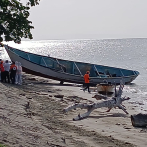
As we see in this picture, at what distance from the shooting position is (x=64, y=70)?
91.5ft

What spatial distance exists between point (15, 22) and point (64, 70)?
18.3 feet

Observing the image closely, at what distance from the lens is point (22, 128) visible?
27.2 ft

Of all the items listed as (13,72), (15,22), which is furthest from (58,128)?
(15,22)

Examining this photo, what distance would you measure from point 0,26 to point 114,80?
10121 millimetres

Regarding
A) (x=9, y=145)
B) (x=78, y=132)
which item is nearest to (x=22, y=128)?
(x=9, y=145)

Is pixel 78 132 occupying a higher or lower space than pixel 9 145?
lower

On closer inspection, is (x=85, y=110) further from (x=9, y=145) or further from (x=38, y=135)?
(x=9, y=145)

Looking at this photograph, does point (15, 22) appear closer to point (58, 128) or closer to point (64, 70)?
point (64, 70)

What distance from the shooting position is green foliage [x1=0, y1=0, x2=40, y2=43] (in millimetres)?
25734

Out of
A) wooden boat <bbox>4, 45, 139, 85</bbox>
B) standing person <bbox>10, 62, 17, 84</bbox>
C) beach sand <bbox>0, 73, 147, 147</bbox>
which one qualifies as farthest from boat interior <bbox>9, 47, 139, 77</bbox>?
beach sand <bbox>0, 73, 147, 147</bbox>

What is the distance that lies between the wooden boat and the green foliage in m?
1.11

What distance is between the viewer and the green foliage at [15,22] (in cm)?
2573

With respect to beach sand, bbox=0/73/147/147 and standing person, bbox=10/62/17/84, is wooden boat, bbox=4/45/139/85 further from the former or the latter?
beach sand, bbox=0/73/147/147

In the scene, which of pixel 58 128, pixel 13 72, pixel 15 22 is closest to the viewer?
pixel 58 128
